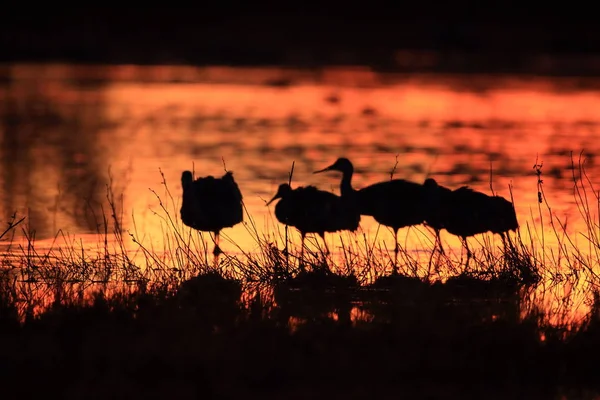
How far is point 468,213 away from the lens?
14.0 meters

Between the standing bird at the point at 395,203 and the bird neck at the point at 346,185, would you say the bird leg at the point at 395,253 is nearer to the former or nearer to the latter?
the standing bird at the point at 395,203

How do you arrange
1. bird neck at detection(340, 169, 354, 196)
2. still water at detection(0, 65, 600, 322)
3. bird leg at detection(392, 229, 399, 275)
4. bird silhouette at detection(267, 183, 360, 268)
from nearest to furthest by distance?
bird leg at detection(392, 229, 399, 275) → bird silhouette at detection(267, 183, 360, 268) → bird neck at detection(340, 169, 354, 196) → still water at detection(0, 65, 600, 322)

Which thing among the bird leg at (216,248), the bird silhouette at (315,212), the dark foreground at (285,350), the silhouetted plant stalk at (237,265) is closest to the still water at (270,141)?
the bird leg at (216,248)

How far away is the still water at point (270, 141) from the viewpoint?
16.4 metres

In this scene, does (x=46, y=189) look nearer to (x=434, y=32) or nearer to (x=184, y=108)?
(x=184, y=108)

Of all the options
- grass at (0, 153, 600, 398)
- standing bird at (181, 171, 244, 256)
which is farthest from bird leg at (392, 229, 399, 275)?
standing bird at (181, 171, 244, 256)

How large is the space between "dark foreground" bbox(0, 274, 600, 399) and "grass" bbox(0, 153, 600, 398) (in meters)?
0.02

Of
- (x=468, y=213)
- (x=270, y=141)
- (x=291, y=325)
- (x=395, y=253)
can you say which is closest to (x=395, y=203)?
(x=395, y=253)

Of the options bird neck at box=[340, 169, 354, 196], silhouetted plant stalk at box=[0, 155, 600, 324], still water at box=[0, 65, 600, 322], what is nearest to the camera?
silhouetted plant stalk at box=[0, 155, 600, 324]

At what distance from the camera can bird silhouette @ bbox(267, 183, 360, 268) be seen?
47.1 ft

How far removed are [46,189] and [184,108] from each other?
57.9ft

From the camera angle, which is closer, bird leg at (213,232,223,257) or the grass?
the grass

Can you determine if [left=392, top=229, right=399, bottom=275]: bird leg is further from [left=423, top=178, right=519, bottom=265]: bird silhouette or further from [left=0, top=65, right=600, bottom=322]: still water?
[left=423, top=178, right=519, bottom=265]: bird silhouette

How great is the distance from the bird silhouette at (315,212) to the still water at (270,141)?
410 mm
